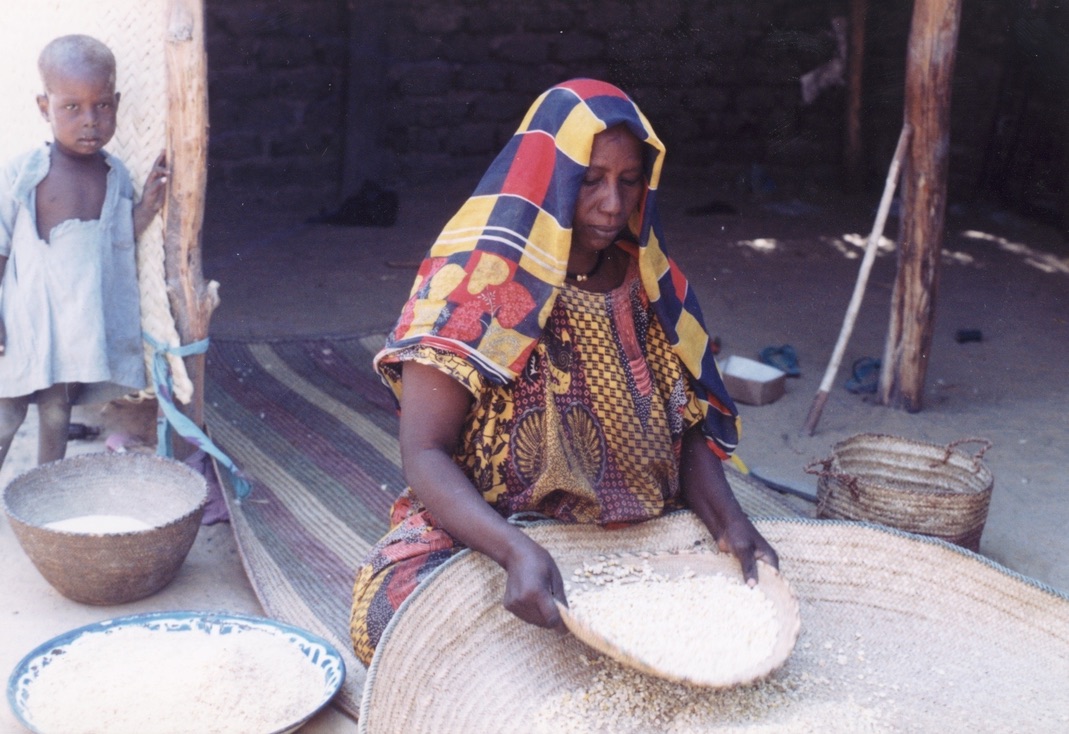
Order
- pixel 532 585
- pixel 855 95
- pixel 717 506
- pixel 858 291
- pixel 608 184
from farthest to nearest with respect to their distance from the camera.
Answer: pixel 855 95
pixel 858 291
pixel 717 506
pixel 608 184
pixel 532 585

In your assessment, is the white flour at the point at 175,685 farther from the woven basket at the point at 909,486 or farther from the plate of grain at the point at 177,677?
the woven basket at the point at 909,486

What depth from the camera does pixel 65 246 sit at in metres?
2.97

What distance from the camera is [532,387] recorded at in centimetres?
224

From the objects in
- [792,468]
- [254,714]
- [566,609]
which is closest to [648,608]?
[566,609]

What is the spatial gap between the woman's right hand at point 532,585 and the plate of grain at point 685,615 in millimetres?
31

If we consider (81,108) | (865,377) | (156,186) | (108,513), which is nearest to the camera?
(81,108)

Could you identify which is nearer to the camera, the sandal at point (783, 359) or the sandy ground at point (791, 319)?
the sandy ground at point (791, 319)

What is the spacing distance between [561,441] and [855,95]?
600cm

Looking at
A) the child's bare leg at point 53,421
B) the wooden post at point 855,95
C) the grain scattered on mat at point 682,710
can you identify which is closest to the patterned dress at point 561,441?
the grain scattered on mat at point 682,710

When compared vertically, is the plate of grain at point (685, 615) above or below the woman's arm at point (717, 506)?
below

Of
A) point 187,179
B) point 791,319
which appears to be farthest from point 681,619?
point 791,319

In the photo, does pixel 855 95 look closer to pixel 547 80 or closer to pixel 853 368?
pixel 547 80

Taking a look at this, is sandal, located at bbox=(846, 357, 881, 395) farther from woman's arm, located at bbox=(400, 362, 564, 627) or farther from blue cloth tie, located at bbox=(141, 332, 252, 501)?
woman's arm, located at bbox=(400, 362, 564, 627)

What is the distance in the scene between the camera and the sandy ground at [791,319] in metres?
3.02
